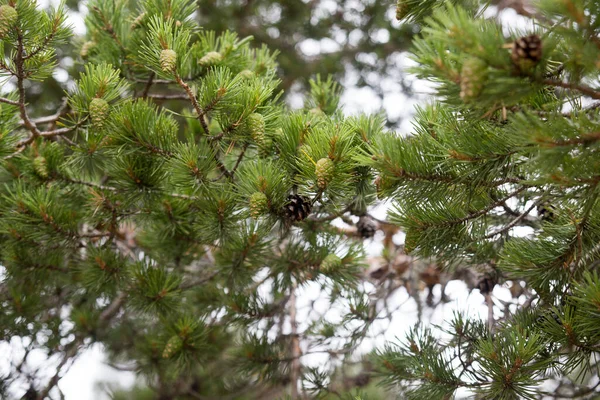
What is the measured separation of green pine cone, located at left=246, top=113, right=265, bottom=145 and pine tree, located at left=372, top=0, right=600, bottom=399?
1.13 feet

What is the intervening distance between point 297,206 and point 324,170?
0.59 feet

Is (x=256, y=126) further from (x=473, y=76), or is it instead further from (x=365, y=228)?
(x=365, y=228)

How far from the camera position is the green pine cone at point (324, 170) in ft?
4.09

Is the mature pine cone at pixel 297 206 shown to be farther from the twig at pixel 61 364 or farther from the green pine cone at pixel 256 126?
the twig at pixel 61 364

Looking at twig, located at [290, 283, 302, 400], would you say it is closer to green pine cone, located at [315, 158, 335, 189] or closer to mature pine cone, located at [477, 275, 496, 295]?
mature pine cone, located at [477, 275, 496, 295]

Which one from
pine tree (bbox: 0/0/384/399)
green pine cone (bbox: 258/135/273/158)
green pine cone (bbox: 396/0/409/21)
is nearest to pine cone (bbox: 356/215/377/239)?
pine tree (bbox: 0/0/384/399)

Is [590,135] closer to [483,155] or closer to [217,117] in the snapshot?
[483,155]

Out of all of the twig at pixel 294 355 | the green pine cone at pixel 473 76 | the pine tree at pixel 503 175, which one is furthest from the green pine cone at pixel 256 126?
the twig at pixel 294 355

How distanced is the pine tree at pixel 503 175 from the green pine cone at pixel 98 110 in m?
0.70

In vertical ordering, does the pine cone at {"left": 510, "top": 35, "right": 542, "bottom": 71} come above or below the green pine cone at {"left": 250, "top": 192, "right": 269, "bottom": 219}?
below

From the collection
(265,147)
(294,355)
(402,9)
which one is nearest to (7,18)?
(265,147)

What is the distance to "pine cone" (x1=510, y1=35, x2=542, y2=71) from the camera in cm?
87

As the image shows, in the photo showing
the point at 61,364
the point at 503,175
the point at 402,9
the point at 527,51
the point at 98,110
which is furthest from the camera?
the point at 61,364

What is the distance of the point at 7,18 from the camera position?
4.24ft
